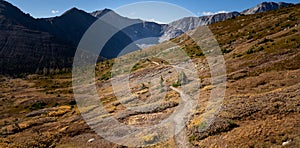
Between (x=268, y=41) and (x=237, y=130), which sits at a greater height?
(x=268, y=41)

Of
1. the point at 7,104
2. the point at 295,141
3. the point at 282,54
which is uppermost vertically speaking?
the point at 282,54

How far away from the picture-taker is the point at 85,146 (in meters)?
33.0

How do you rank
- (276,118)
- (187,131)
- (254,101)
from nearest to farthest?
(276,118)
(187,131)
(254,101)

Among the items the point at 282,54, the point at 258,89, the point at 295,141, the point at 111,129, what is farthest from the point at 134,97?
the point at 295,141

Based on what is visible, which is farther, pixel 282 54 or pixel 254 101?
pixel 282 54

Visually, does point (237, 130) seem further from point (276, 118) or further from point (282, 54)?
point (282, 54)

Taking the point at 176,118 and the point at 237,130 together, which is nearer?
the point at 237,130

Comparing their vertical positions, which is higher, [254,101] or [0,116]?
[254,101]

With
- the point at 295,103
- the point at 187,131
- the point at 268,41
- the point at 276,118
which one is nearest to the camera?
the point at 276,118

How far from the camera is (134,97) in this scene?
52.6 m

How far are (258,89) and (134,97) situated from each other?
77.5 feet

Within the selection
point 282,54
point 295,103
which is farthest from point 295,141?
point 282,54

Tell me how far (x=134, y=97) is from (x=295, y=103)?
30642 millimetres

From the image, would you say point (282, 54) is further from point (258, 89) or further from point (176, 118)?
point (176, 118)
